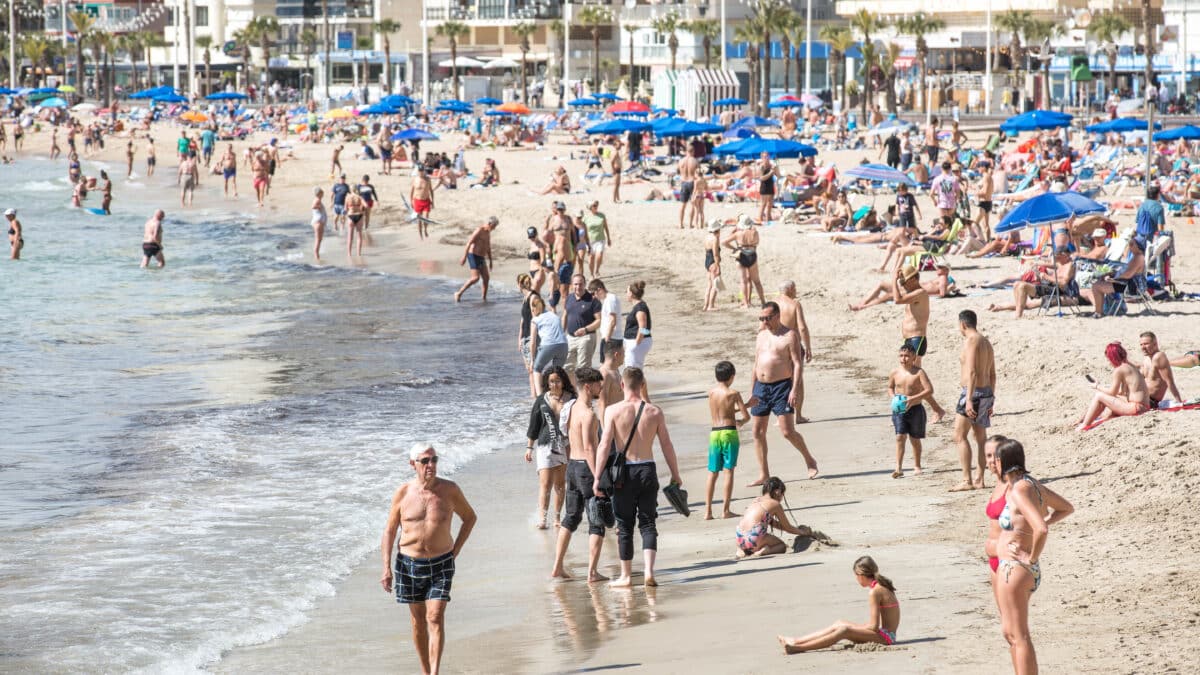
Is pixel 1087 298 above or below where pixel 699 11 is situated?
below

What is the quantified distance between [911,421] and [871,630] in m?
4.05

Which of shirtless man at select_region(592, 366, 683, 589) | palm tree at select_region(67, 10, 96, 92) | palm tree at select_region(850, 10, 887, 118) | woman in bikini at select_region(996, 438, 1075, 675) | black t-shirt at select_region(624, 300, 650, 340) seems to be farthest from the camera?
palm tree at select_region(67, 10, 96, 92)

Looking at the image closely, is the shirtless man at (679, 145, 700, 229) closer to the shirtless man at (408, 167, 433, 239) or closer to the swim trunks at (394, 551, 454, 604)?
the shirtless man at (408, 167, 433, 239)

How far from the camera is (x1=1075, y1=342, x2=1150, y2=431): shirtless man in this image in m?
12.2

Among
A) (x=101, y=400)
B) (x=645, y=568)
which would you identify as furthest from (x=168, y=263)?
(x=645, y=568)

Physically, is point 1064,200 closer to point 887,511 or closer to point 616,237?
point 887,511

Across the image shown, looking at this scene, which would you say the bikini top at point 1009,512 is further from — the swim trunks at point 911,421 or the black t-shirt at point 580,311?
the black t-shirt at point 580,311

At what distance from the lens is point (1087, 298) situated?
17.7 meters

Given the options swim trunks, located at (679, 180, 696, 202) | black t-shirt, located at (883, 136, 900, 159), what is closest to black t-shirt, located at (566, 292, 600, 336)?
swim trunks, located at (679, 180, 696, 202)

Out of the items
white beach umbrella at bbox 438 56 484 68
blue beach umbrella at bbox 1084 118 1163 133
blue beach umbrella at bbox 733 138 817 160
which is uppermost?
white beach umbrella at bbox 438 56 484 68

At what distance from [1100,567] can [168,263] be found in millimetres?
24277

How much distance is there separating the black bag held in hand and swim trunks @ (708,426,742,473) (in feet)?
5.00

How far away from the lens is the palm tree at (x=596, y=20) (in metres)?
81.1

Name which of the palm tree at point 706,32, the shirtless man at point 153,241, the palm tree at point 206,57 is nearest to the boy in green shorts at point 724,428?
the shirtless man at point 153,241
